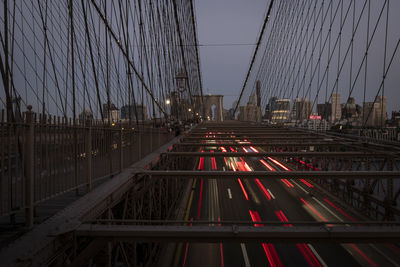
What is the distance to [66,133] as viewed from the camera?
3.26m

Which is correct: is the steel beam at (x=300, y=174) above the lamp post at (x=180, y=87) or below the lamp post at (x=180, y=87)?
below

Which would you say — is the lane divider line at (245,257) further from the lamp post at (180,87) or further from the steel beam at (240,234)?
the lamp post at (180,87)

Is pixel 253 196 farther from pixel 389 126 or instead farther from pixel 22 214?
pixel 22 214

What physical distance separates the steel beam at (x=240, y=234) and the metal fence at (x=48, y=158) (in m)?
0.71

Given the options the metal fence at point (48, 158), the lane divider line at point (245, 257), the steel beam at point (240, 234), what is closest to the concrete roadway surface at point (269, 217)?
the lane divider line at point (245, 257)

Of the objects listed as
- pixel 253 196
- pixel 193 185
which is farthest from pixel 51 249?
pixel 193 185

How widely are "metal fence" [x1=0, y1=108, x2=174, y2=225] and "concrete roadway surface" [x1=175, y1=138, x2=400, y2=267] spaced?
6.03 metres

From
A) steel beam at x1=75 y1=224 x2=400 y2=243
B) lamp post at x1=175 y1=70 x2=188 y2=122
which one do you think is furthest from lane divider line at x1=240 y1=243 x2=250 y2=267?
lamp post at x1=175 y1=70 x2=188 y2=122

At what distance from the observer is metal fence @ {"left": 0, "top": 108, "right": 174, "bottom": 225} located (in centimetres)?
239

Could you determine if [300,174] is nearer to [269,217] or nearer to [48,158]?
[48,158]

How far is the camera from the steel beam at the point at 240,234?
2.34 m

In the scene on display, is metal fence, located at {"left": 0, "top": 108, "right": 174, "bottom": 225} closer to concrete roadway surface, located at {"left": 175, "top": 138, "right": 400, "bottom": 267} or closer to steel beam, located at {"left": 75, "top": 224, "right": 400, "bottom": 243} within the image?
steel beam, located at {"left": 75, "top": 224, "right": 400, "bottom": 243}

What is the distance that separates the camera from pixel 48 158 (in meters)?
2.92

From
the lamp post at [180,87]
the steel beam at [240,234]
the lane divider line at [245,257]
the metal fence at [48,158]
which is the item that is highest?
the lamp post at [180,87]
